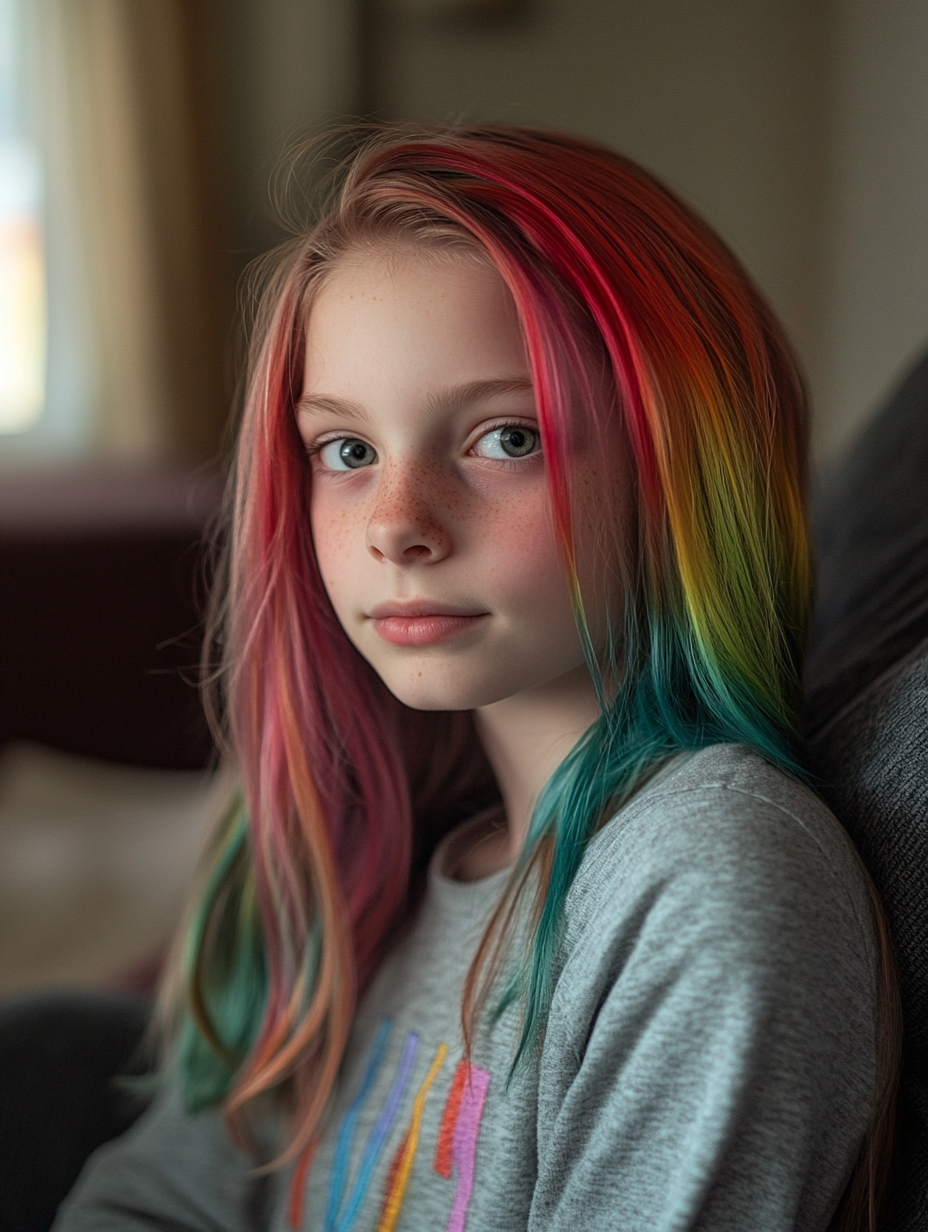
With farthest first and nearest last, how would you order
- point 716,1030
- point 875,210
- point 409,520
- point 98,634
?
point 875,210 → point 98,634 → point 409,520 → point 716,1030

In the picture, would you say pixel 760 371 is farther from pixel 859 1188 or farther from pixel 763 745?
pixel 859 1188

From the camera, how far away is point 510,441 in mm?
552

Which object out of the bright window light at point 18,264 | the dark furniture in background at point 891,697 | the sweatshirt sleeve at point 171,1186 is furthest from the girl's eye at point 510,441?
the bright window light at point 18,264

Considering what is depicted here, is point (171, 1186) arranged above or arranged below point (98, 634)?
below

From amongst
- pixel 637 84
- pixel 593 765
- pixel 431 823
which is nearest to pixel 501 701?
pixel 593 765

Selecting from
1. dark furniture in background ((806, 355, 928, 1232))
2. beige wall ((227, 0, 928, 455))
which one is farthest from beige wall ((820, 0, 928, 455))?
dark furniture in background ((806, 355, 928, 1232))

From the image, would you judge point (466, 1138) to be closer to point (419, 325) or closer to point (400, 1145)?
point (400, 1145)

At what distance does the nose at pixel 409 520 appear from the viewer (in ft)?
1.75

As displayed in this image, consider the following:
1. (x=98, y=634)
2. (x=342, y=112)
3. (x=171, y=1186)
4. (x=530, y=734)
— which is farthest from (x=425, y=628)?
(x=342, y=112)

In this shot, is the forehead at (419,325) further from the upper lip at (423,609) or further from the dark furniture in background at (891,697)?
the dark furniture in background at (891,697)

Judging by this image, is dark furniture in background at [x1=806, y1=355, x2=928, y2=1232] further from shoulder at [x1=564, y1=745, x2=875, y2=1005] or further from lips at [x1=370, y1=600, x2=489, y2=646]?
lips at [x1=370, y1=600, x2=489, y2=646]

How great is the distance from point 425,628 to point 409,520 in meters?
0.06

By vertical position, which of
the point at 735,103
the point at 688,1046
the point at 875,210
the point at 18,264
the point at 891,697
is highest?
the point at 735,103

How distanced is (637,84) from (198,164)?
3.33 feet
